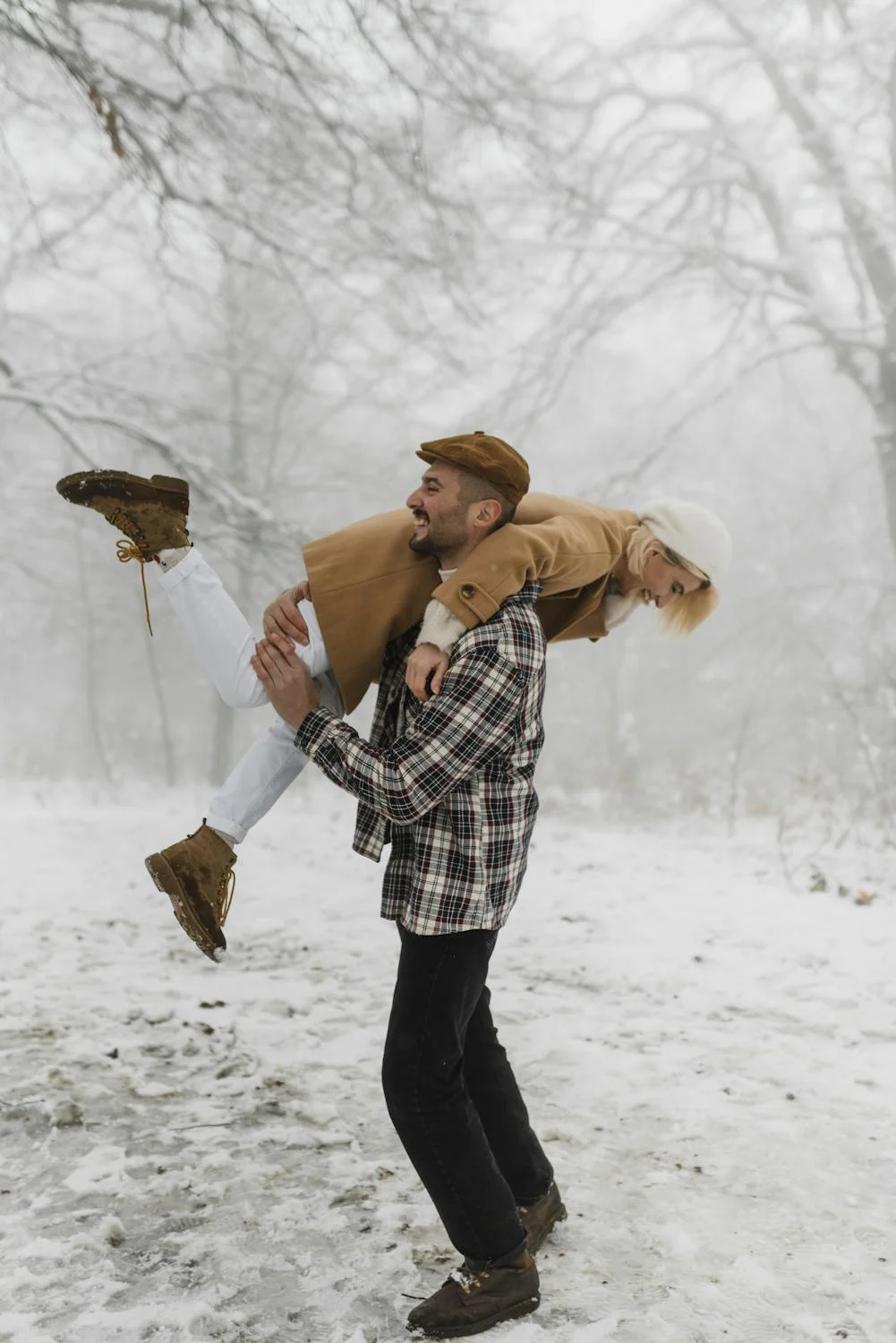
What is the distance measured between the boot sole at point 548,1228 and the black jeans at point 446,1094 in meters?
0.31

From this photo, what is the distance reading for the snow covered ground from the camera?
87.5 inches

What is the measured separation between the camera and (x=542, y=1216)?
2.47m

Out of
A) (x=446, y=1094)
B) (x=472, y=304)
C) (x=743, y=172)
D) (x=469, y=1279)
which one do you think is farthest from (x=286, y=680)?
(x=743, y=172)

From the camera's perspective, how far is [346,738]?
1991 mm

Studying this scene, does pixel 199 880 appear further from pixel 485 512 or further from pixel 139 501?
pixel 485 512

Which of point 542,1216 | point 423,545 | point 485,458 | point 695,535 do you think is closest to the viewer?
point 485,458

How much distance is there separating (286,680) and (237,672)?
0.38 feet

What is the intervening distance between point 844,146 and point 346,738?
861 cm

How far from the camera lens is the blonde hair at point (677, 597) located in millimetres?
2330

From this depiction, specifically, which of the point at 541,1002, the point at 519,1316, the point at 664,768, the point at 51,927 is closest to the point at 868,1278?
the point at 519,1316

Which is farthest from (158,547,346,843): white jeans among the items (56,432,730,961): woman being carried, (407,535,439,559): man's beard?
(407,535,439,559): man's beard

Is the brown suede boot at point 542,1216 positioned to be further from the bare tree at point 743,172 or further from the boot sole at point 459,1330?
the bare tree at point 743,172

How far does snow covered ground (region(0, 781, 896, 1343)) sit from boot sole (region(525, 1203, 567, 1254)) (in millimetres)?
28

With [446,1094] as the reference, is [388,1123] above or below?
below
